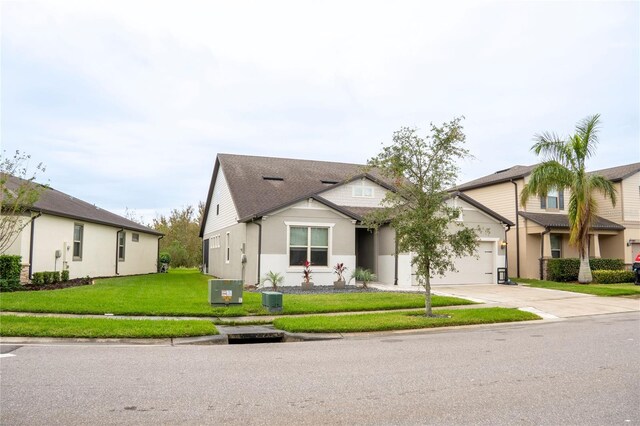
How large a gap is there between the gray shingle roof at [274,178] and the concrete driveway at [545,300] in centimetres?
714

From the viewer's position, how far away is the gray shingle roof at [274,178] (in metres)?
24.6

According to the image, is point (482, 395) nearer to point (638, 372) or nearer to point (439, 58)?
point (638, 372)

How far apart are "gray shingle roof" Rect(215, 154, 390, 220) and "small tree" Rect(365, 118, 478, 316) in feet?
29.7

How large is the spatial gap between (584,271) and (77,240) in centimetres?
2363

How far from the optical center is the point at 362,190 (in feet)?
85.2

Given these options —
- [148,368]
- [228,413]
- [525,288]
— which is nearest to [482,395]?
[228,413]

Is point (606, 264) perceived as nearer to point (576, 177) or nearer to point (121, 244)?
point (576, 177)

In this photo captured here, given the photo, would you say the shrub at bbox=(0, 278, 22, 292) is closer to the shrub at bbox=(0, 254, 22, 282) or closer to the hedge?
the shrub at bbox=(0, 254, 22, 282)

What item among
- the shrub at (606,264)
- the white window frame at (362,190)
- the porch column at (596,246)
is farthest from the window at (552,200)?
the white window frame at (362,190)

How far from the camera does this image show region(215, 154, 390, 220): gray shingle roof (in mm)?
24650

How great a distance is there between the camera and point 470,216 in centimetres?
2425

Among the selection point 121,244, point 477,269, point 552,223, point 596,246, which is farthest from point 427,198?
point 121,244

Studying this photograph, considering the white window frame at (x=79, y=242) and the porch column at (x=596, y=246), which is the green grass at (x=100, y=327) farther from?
the porch column at (x=596, y=246)

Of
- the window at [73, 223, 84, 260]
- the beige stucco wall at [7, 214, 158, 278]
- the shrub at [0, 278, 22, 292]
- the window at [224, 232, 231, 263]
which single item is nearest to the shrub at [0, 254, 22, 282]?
the shrub at [0, 278, 22, 292]
